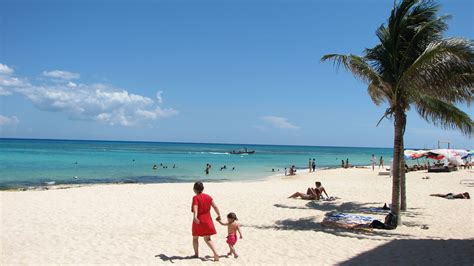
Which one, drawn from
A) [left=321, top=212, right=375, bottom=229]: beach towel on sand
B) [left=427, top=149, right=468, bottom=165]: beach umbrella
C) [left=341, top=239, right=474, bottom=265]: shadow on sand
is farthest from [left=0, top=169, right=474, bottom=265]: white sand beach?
[left=427, top=149, right=468, bottom=165]: beach umbrella

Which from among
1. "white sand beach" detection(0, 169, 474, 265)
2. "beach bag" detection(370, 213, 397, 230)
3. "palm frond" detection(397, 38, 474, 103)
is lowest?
"white sand beach" detection(0, 169, 474, 265)

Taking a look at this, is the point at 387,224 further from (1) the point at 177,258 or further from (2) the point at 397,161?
(1) the point at 177,258

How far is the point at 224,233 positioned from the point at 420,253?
421 cm

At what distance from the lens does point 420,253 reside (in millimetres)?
7590

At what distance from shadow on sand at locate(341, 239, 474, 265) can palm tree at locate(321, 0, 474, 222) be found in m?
2.05

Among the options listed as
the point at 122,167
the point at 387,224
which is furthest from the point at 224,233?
the point at 122,167

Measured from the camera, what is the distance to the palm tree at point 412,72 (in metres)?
9.69

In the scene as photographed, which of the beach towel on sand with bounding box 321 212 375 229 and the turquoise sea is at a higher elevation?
the beach towel on sand with bounding box 321 212 375 229

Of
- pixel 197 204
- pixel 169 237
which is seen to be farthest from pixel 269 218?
pixel 197 204

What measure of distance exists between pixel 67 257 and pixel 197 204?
8.71 ft

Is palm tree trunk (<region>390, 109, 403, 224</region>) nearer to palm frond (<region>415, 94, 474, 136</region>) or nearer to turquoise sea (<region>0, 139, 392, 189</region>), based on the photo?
palm frond (<region>415, 94, 474, 136</region>)

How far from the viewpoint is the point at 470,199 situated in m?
15.7

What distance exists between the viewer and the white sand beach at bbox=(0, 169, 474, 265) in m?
7.27

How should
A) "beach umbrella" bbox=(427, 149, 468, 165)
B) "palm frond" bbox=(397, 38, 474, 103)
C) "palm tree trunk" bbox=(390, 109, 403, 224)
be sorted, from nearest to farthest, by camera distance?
"palm frond" bbox=(397, 38, 474, 103) < "palm tree trunk" bbox=(390, 109, 403, 224) < "beach umbrella" bbox=(427, 149, 468, 165)
